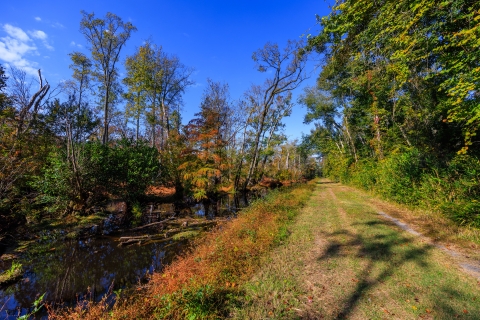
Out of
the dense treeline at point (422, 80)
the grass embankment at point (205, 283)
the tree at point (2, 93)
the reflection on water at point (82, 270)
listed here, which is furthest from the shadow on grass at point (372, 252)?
the tree at point (2, 93)

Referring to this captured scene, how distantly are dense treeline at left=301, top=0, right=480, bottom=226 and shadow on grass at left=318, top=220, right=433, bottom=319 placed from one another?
2306mm

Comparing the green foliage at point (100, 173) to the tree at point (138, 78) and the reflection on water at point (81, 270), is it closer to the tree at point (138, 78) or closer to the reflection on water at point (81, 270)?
the reflection on water at point (81, 270)

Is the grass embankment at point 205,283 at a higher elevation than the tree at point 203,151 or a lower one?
lower

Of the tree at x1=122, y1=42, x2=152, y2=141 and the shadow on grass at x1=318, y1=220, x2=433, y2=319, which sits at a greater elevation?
the tree at x1=122, y1=42, x2=152, y2=141

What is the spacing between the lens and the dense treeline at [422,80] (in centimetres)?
561

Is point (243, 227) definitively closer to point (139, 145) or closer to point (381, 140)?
point (139, 145)

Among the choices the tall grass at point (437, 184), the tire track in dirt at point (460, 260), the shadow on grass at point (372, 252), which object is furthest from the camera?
the tall grass at point (437, 184)

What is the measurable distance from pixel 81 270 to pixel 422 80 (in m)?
18.0

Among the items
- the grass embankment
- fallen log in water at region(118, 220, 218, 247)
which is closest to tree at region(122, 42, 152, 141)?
fallen log in water at region(118, 220, 218, 247)

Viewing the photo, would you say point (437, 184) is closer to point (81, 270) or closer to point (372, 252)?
point (372, 252)

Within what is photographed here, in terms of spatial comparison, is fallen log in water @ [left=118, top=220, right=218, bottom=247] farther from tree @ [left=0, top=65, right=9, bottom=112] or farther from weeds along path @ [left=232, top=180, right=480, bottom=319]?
tree @ [left=0, top=65, right=9, bottom=112]

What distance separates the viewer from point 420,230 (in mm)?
6918

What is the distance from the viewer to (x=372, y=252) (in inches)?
214

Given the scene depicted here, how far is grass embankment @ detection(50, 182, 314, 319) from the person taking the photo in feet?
10.7
